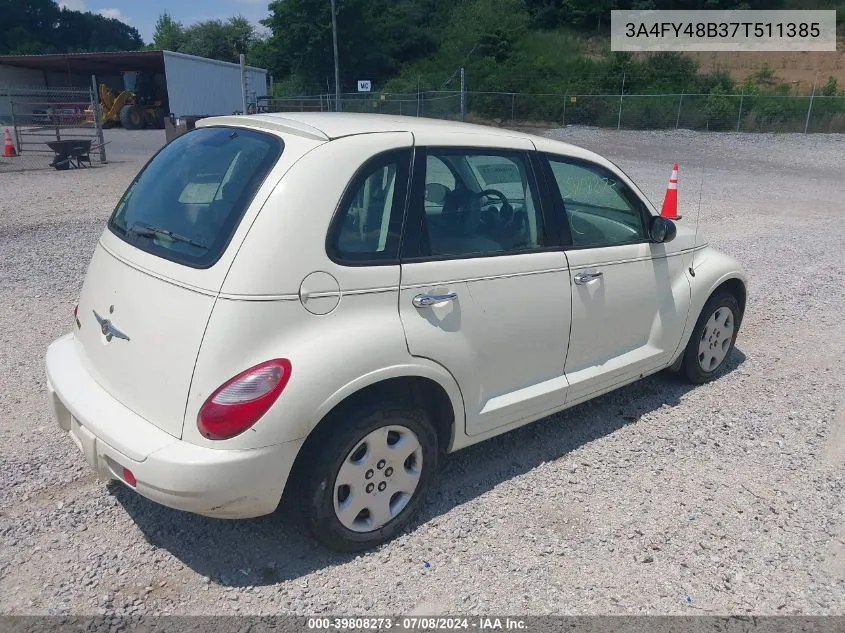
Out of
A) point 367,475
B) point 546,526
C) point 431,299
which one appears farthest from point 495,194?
point 546,526

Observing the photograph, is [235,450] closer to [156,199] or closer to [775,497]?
[156,199]

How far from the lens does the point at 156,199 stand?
10.8 feet

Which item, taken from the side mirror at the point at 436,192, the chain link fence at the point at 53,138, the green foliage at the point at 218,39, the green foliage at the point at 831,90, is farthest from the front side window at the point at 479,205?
the green foliage at the point at 218,39

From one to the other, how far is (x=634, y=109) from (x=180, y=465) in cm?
3133

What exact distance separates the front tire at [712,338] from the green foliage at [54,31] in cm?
8285

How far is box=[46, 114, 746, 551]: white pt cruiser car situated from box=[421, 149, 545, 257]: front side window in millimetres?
12

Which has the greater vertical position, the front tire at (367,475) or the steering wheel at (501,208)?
the steering wheel at (501,208)

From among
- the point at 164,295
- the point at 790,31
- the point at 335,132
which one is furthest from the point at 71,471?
the point at 790,31

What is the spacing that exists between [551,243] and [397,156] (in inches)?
40.8

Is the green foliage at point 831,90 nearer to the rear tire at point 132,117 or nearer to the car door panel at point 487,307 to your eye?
the rear tire at point 132,117

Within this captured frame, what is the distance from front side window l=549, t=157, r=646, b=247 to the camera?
381 cm

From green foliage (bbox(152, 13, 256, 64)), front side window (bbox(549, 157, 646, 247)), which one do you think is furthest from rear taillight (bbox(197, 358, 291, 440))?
green foliage (bbox(152, 13, 256, 64))

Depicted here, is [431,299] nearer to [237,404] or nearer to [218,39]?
[237,404]

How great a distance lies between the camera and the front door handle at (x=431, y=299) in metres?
3.02
